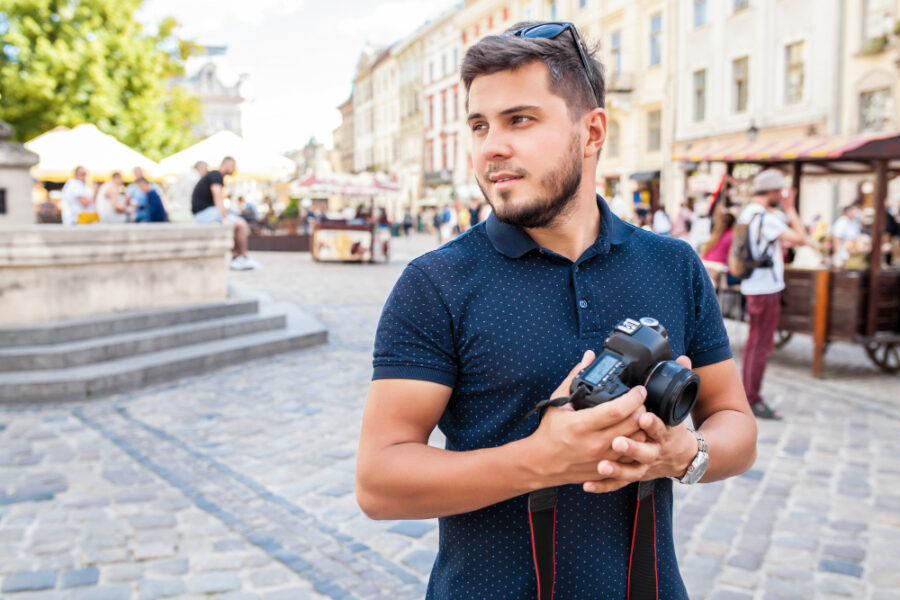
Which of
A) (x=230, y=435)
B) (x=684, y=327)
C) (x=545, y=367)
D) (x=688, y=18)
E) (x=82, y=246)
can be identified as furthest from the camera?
(x=688, y=18)

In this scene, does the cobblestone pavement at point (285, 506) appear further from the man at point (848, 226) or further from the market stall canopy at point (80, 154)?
the market stall canopy at point (80, 154)

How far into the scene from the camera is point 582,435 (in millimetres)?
1259

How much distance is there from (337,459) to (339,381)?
2482 millimetres

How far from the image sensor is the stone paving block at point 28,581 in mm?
3637

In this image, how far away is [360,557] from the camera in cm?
405

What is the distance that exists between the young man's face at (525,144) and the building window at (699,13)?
95.9ft

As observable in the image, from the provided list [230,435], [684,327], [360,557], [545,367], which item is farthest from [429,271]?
[230,435]

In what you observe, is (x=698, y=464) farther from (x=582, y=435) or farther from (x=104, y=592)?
(x=104, y=592)

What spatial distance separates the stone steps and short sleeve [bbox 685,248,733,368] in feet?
21.7

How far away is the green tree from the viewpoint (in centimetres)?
2483

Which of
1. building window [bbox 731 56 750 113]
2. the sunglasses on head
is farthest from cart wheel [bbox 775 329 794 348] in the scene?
building window [bbox 731 56 750 113]

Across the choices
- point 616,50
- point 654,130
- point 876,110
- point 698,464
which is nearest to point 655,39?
point 616,50

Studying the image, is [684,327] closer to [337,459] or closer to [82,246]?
[337,459]

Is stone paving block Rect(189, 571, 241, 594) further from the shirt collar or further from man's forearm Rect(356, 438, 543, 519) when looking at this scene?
the shirt collar
